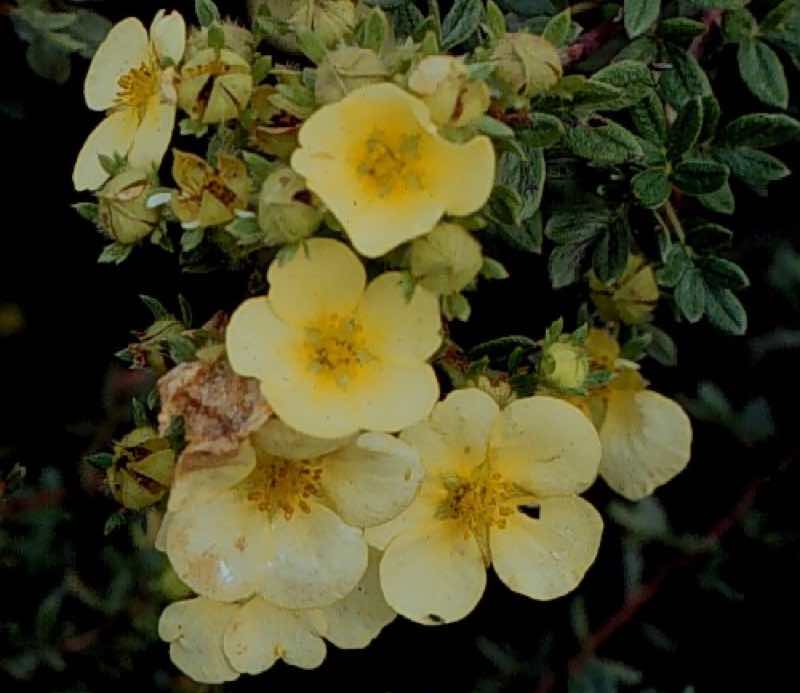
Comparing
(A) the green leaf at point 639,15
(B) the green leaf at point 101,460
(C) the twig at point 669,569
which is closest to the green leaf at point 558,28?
(A) the green leaf at point 639,15

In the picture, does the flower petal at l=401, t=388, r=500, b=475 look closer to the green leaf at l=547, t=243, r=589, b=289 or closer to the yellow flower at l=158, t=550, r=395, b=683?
the yellow flower at l=158, t=550, r=395, b=683

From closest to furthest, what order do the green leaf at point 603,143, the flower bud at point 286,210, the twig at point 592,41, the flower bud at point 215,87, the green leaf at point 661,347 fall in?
the flower bud at point 286,210 < the flower bud at point 215,87 < the green leaf at point 603,143 < the twig at point 592,41 < the green leaf at point 661,347

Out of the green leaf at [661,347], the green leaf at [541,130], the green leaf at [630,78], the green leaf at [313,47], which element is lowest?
the green leaf at [661,347]

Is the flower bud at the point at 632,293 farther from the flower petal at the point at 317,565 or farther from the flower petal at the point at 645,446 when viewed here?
the flower petal at the point at 317,565

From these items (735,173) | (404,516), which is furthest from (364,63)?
(735,173)

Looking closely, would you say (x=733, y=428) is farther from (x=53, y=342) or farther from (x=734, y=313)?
(x=53, y=342)

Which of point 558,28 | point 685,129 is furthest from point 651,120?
point 558,28

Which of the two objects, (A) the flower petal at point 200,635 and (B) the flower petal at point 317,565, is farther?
(A) the flower petal at point 200,635

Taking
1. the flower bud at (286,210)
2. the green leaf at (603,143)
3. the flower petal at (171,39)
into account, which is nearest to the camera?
the flower bud at (286,210)
